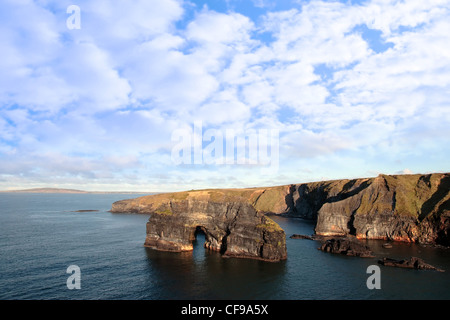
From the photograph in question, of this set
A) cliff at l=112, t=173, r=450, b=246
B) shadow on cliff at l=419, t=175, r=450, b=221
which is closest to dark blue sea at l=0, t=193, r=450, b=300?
cliff at l=112, t=173, r=450, b=246

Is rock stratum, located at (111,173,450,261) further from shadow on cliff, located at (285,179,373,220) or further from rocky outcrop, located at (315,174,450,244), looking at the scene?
shadow on cliff, located at (285,179,373,220)

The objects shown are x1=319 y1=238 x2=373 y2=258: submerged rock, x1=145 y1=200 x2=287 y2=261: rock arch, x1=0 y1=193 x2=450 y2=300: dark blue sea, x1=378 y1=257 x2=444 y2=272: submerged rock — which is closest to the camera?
x1=0 y1=193 x2=450 y2=300: dark blue sea

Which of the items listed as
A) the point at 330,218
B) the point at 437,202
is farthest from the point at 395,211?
the point at 330,218

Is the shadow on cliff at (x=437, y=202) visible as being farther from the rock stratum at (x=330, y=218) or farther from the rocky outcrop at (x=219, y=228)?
the rocky outcrop at (x=219, y=228)

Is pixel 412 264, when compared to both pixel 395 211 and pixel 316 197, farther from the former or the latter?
pixel 316 197

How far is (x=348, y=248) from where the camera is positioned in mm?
82750

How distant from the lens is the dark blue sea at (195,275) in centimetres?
4878

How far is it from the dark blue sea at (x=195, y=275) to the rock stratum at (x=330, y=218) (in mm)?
5196

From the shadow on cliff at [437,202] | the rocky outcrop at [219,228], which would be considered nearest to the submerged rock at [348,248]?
the rocky outcrop at [219,228]

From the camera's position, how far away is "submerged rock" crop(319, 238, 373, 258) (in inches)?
3135

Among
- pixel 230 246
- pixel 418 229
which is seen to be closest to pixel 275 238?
pixel 230 246

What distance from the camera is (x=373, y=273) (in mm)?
61531

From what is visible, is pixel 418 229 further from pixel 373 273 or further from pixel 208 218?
pixel 208 218

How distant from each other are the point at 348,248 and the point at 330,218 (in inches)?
1415
